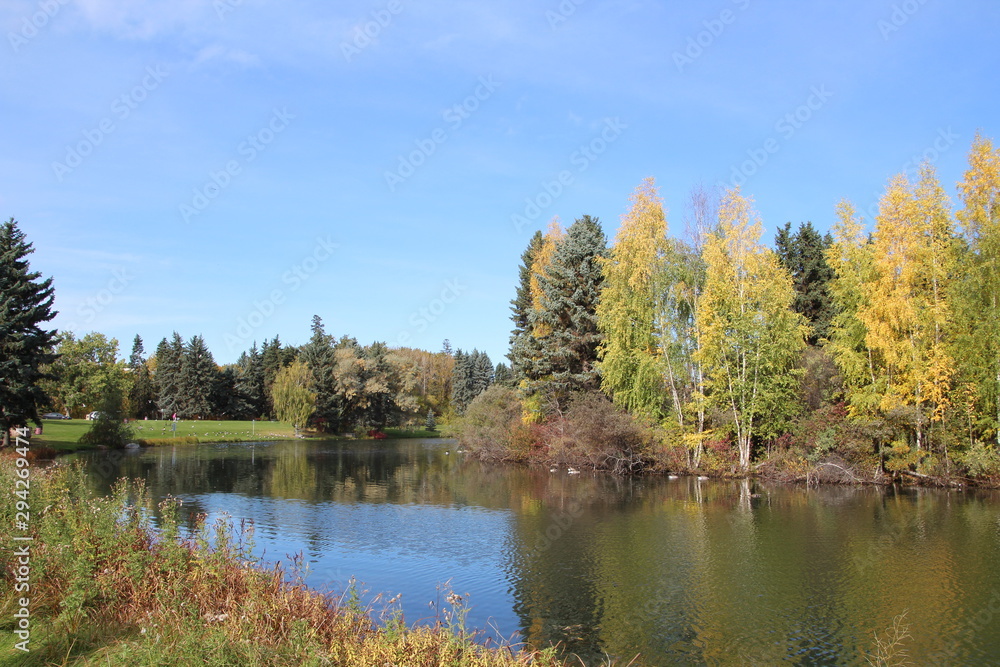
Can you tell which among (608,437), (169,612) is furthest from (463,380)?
(169,612)

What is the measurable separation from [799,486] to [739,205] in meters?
13.8

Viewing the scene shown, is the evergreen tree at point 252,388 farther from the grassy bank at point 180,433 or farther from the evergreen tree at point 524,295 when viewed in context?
the evergreen tree at point 524,295

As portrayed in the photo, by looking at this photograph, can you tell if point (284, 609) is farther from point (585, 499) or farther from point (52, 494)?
point (585, 499)

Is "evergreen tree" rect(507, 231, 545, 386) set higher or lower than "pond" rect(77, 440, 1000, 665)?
higher

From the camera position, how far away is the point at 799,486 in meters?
29.6

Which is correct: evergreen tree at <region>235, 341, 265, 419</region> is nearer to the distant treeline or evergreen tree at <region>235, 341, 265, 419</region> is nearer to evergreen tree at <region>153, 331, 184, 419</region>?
the distant treeline

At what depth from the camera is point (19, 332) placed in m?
34.9

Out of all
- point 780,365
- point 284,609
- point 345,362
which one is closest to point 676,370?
point 780,365

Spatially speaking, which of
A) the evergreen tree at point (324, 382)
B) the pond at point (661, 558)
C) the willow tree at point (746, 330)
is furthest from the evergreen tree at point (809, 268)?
the evergreen tree at point (324, 382)

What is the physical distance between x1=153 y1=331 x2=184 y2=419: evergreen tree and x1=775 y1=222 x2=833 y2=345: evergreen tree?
66.9 meters

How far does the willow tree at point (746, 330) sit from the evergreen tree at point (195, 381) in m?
65.5

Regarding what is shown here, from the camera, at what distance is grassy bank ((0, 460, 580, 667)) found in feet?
23.8

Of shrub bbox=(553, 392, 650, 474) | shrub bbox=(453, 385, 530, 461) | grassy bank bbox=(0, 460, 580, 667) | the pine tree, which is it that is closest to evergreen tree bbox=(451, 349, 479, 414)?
the pine tree

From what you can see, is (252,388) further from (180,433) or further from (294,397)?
(180,433)
